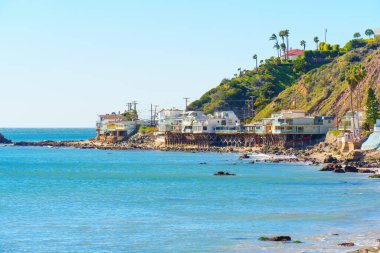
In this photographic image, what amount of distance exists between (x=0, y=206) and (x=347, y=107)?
114m

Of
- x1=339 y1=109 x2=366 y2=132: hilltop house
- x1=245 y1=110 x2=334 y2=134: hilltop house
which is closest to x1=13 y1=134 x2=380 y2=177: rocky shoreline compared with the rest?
x1=245 y1=110 x2=334 y2=134: hilltop house

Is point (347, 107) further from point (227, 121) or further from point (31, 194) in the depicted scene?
point (31, 194)

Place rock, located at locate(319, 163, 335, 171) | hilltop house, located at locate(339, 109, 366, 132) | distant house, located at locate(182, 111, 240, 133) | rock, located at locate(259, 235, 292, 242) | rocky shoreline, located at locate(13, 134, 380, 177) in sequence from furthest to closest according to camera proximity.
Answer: distant house, located at locate(182, 111, 240, 133)
hilltop house, located at locate(339, 109, 366, 132)
rock, located at locate(319, 163, 335, 171)
rocky shoreline, located at locate(13, 134, 380, 177)
rock, located at locate(259, 235, 292, 242)

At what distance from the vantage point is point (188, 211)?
63.4 m

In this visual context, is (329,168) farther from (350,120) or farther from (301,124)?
(301,124)

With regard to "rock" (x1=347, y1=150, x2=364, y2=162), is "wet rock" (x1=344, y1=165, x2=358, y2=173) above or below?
below

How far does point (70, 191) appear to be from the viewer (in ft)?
281

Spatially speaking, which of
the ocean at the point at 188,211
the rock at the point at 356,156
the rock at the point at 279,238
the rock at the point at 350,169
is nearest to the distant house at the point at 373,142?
the rock at the point at 356,156

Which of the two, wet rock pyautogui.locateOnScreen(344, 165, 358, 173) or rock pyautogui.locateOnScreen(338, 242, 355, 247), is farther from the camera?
wet rock pyautogui.locateOnScreen(344, 165, 358, 173)

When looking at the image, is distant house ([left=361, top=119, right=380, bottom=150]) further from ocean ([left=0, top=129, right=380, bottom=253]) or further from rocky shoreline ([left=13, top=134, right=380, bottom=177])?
ocean ([left=0, top=129, right=380, bottom=253])

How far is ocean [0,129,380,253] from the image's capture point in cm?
4762

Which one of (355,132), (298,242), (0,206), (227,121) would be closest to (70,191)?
(0,206)

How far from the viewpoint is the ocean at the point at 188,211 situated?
47625 millimetres

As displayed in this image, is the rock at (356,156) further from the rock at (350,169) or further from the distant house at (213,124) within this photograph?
the distant house at (213,124)
